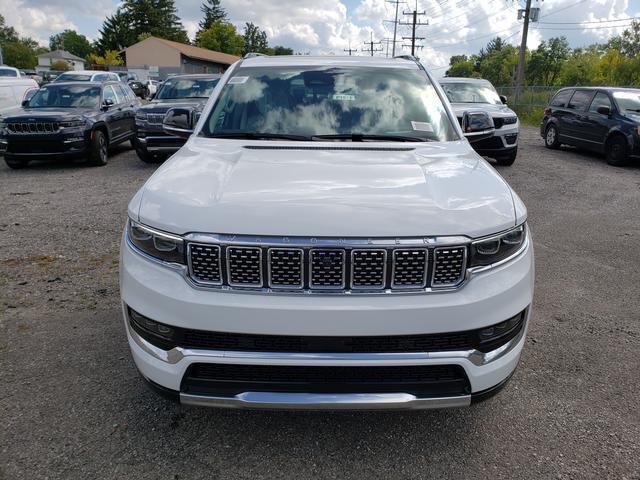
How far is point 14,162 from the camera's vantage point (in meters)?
11.1

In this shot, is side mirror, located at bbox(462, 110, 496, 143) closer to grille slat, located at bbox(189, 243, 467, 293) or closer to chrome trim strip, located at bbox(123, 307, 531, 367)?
grille slat, located at bbox(189, 243, 467, 293)

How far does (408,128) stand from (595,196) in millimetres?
7052

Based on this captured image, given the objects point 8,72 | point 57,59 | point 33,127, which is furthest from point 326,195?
point 57,59

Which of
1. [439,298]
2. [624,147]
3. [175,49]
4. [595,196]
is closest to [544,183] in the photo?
[595,196]

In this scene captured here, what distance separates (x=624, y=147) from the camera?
1188 centimetres

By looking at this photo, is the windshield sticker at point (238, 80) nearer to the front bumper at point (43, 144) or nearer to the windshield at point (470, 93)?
the front bumper at point (43, 144)

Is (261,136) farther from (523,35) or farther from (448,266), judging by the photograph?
(523,35)

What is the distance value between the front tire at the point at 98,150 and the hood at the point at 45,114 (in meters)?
0.51

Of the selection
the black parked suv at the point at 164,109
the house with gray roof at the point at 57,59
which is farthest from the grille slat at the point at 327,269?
the house with gray roof at the point at 57,59

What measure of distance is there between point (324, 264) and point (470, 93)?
37.6 feet

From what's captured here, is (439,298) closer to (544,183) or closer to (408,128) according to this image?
(408,128)

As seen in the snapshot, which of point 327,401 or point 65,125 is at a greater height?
point 65,125

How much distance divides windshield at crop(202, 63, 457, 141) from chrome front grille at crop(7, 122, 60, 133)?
8.17 metres

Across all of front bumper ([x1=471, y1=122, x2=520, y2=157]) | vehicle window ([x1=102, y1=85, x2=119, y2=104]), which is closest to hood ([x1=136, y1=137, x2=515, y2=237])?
front bumper ([x1=471, y1=122, x2=520, y2=157])
